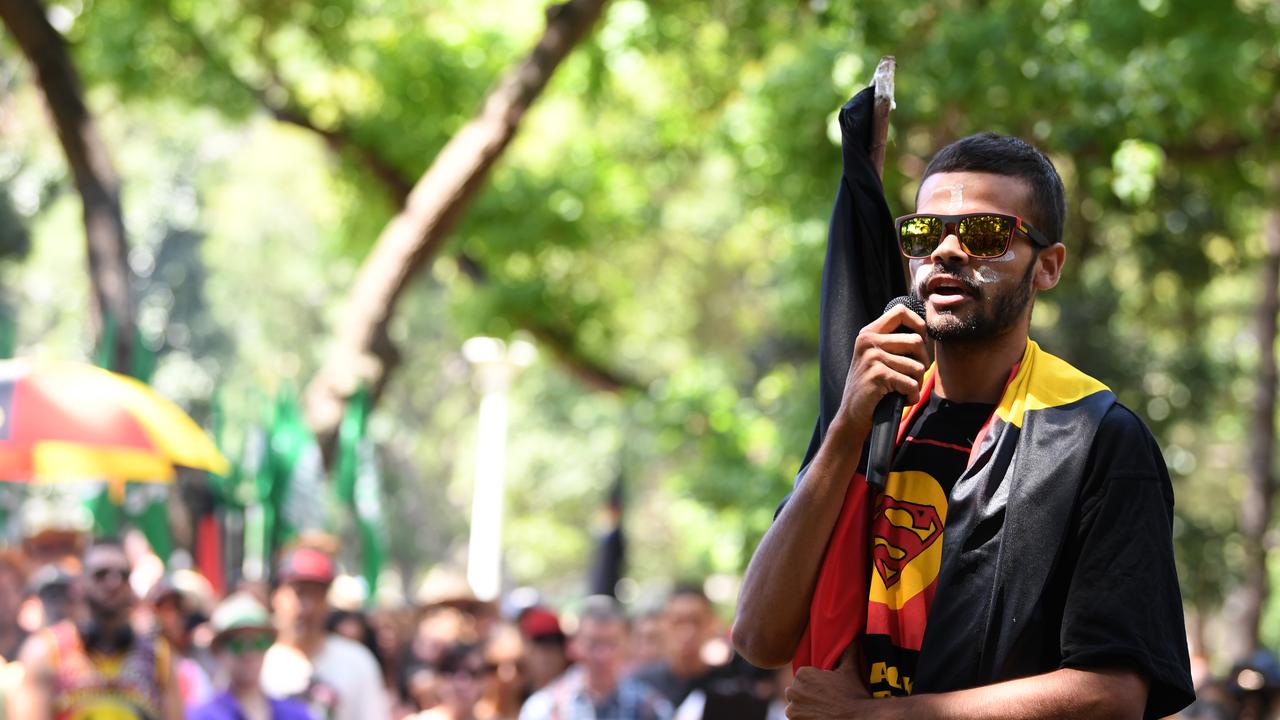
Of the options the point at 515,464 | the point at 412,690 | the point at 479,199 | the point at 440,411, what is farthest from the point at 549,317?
the point at 440,411

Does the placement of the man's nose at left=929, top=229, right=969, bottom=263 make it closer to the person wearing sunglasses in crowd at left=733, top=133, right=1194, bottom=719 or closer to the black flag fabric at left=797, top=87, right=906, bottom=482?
the person wearing sunglasses in crowd at left=733, top=133, right=1194, bottom=719

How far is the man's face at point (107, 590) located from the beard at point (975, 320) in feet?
16.4

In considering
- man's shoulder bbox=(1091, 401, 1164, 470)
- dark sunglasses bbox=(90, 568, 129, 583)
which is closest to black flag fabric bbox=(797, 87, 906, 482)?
man's shoulder bbox=(1091, 401, 1164, 470)

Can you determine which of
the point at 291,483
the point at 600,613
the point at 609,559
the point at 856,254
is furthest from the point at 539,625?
the point at 856,254

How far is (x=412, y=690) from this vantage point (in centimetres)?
944

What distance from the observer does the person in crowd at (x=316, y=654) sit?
8367 mm

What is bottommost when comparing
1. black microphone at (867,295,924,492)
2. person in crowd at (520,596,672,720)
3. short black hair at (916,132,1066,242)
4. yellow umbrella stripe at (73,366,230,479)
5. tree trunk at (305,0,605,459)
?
person in crowd at (520,596,672,720)

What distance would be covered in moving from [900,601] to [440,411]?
44.2 metres

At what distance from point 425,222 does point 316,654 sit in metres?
5.11

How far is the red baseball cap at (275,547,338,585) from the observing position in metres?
8.61

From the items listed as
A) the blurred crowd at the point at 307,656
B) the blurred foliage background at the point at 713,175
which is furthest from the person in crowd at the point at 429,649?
the blurred foliage background at the point at 713,175

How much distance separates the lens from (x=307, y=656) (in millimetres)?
8625

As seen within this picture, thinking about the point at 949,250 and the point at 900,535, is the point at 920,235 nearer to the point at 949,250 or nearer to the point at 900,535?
the point at 949,250

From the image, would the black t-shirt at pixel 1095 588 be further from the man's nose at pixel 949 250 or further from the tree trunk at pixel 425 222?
the tree trunk at pixel 425 222
